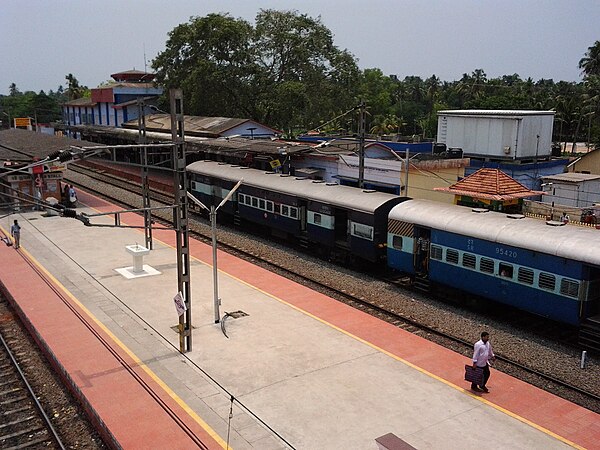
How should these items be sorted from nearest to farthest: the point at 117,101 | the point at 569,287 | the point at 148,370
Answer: the point at 148,370, the point at 569,287, the point at 117,101

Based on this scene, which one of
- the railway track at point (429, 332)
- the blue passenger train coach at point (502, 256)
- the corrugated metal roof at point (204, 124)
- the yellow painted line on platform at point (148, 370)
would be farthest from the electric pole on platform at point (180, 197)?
the corrugated metal roof at point (204, 124)

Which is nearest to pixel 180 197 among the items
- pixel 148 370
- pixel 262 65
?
pixel 148 370

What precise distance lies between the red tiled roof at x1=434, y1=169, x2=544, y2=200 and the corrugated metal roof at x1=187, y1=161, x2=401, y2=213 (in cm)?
630

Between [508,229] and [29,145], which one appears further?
[29,145]

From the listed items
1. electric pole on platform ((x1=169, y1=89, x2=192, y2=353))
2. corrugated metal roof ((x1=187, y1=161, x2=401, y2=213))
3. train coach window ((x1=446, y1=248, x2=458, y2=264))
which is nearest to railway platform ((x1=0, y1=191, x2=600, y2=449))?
electric pole on platform ((x1=169, y1=89, x2=192, y2=353))

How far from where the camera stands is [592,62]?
75.0m

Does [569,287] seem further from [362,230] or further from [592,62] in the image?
[592,62]

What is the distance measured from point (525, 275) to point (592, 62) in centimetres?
6941

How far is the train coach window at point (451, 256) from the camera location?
64.3 feet

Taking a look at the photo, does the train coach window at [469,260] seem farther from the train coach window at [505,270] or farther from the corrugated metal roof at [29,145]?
the corrugated metal roof at [29,145]

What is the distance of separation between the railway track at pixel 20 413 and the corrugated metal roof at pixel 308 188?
13524 millimetres

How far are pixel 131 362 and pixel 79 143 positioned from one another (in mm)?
29795

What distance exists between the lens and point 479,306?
19703 millimetres

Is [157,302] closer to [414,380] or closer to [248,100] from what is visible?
[414,380]
